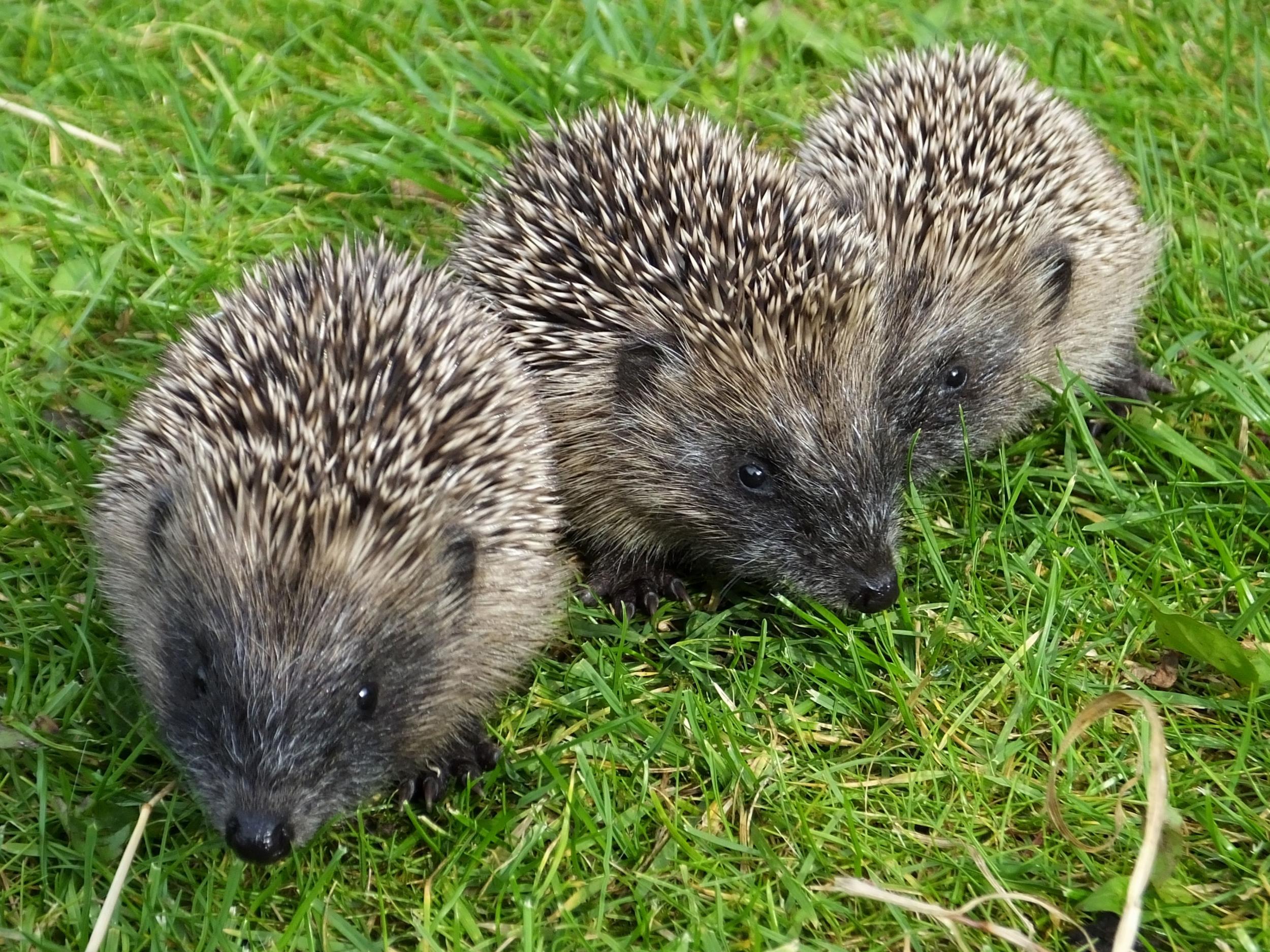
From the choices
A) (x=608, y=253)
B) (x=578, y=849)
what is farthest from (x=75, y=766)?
(x=608, y=253)

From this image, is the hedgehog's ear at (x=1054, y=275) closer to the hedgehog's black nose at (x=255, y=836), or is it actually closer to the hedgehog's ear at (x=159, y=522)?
the hedgehog's ear at (x=159, y=522)

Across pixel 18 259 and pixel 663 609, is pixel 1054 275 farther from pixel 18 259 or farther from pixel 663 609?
pixel 18 259

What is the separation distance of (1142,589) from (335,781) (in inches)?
103

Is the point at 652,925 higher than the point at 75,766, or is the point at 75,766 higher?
the point at 652,925

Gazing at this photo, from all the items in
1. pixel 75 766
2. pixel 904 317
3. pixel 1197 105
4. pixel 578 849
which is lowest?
pixel 75 766

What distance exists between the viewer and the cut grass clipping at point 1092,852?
3.21 metres

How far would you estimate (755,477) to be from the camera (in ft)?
14.3

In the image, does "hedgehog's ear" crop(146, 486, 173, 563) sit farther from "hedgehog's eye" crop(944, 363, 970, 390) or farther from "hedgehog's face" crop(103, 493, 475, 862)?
"hedgehog's eye" crop(944, 363, 970, 390)

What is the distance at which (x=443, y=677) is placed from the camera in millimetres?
3693

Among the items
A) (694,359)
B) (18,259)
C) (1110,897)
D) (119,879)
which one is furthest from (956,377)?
(18,259)

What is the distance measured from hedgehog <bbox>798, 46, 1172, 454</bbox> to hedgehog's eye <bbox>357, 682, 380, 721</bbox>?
7.00 feet

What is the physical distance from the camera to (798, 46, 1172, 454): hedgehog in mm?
4805

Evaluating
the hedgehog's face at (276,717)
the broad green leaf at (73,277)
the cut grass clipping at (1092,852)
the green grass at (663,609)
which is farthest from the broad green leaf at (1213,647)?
the broad green leaf at (73,277)

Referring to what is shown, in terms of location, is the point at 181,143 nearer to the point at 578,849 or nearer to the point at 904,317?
the point at 904,317
